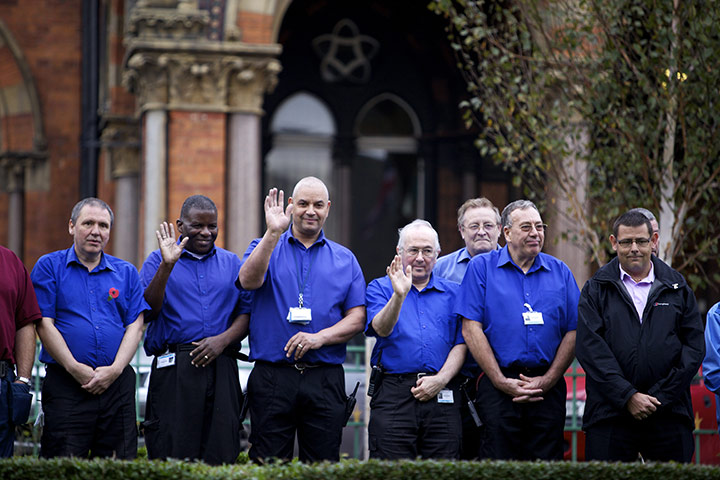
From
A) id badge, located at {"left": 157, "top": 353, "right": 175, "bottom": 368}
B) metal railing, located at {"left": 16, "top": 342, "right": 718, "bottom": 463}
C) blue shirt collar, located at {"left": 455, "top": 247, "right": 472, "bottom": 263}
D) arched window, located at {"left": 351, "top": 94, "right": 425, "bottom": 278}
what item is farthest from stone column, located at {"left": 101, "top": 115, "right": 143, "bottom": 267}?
id badge, located at {"left": 157, "top": 353, "right": 175, "bottom": 368}

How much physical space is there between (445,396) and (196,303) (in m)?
1.58

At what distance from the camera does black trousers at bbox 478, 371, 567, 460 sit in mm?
6254

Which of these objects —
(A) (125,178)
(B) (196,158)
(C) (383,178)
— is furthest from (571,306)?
(C) (383,178)

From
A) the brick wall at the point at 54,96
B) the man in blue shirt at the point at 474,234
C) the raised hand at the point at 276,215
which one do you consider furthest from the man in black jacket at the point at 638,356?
the brick wall at the point at 54,96

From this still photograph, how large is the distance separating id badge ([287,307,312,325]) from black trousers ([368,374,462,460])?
2.15 ft

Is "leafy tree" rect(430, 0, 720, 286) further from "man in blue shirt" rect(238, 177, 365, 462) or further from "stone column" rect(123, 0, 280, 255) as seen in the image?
"man in blue shirt" rect(238, 177, 365, 462)

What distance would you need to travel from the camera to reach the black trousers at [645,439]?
6113mm

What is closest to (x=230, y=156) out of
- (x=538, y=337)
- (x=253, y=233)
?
(x=253, y=233)

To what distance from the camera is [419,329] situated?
6.47 m

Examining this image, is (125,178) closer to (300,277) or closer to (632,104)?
(632,104)

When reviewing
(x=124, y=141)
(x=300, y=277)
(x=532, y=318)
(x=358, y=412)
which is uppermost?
(x=124, y=141)

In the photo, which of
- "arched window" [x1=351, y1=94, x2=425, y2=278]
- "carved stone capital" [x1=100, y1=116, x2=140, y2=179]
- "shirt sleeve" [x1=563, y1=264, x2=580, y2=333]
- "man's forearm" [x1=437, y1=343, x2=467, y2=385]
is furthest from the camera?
"arched window" [x1=351, y1=94, x2=425, y2=278]

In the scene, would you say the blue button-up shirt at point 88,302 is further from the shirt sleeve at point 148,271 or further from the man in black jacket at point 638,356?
the man in black jacket at point 638,356

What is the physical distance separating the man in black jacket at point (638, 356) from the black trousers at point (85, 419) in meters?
2.67
